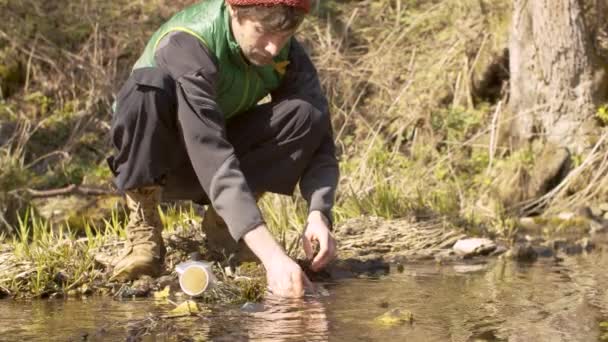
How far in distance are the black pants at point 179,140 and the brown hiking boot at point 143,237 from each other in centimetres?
11

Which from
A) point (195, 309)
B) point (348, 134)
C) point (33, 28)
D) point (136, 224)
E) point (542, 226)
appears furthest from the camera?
point (33, 28)

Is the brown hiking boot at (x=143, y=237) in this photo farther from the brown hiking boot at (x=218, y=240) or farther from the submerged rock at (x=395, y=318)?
the submerged rock at (x=395, y=318)

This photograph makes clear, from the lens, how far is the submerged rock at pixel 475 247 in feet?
17.7

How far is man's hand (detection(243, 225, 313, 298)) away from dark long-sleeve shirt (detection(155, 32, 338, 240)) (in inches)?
2.2

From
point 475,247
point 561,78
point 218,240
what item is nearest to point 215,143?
point 218,240

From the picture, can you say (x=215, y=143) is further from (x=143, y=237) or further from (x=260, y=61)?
(x=143, y=237)

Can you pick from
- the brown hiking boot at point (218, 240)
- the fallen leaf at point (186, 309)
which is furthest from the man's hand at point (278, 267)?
the brown hiking boot at point (218, 240)

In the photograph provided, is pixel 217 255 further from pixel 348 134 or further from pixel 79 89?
pixel 79 89

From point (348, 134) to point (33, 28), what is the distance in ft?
10.7

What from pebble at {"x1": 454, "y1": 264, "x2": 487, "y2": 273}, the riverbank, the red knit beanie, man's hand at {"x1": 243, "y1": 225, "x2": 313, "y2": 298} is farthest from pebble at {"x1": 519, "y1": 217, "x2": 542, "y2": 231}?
man's hand at {"x1": 243, "y1": 225, "x2": 313, "y2": 298}

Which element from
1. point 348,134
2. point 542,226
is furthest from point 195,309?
Answer: point 348,134

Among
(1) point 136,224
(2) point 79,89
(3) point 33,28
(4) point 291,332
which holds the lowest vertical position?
(4) point 291,332

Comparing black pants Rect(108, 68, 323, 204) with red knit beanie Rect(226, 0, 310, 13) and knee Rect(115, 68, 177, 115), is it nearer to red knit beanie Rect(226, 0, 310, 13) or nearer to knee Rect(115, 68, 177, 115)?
knee Rect(115, 68, 177, 115)

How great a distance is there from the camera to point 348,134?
8727 millimetres
